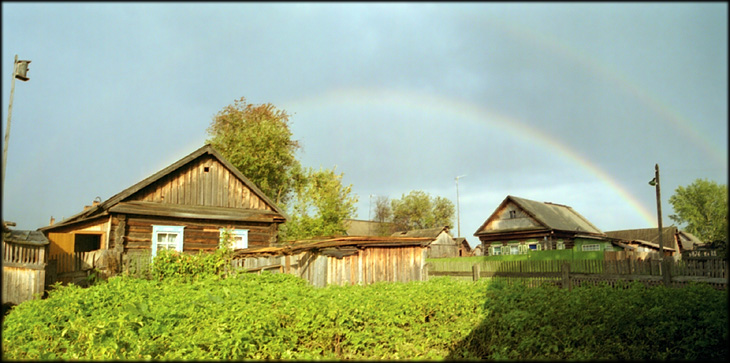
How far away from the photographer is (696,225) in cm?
8450

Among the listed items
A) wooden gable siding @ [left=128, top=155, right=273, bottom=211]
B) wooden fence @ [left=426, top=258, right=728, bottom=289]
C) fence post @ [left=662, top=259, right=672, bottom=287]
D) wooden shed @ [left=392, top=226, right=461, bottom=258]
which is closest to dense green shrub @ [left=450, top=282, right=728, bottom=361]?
wooden fence @ [left=426, top=258, right=728, bottom=289]

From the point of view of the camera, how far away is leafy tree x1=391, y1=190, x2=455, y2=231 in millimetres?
87438

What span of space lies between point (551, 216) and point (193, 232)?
3306cm

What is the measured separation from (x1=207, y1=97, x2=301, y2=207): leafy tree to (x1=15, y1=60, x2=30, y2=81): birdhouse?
925 inches

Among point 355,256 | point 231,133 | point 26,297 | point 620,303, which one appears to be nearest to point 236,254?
point 355,256

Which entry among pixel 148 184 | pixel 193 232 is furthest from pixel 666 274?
pixel 148 184

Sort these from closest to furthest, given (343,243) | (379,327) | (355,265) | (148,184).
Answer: (379,327), (343,243), (355,265), (148,184)

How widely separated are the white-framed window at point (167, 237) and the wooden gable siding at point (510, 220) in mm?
30631

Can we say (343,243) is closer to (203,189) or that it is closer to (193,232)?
(193,232)

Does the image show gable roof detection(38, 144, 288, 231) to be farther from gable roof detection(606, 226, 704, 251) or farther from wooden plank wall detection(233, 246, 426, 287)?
gable roof detection(606, 226, 704, 251)

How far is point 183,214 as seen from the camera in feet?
68.7

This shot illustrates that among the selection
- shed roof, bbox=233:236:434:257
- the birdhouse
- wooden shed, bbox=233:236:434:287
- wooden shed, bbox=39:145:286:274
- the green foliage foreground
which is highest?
the birdhouse

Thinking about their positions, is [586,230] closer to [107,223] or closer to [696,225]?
[107,223]

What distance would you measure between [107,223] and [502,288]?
15256mm
